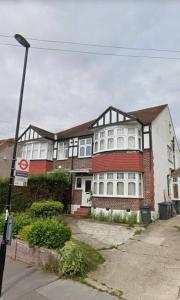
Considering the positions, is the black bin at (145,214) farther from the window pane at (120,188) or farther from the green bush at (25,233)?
the green bush at (25,233)

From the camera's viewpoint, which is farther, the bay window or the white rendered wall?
the white rendered wall

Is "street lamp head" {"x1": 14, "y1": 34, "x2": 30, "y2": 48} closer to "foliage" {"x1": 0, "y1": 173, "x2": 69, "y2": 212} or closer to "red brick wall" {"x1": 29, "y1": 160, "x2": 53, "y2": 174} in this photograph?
"foliage" {"x1": 0, "y1": 173, "x2": 69, "y2": 212}

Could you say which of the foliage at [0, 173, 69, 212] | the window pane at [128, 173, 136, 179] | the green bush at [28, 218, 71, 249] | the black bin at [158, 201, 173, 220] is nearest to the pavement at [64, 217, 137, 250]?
the green bush at [28, 218, 71, 249]

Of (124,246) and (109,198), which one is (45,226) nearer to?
(124,246)

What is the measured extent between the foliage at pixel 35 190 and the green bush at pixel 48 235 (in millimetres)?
6269

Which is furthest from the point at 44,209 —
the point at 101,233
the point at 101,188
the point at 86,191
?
the point at 86,191

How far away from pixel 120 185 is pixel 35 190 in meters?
5.21

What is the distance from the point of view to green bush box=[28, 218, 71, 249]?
6594 mm

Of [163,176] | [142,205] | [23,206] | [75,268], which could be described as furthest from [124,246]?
[163,176]

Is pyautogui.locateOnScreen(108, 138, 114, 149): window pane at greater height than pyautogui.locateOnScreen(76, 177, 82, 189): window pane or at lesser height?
greater

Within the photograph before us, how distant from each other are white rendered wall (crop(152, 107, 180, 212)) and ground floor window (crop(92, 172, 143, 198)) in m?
1.55

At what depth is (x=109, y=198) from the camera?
1414 cm

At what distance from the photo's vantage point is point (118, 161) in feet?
46.6

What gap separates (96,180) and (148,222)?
14.4 ft
